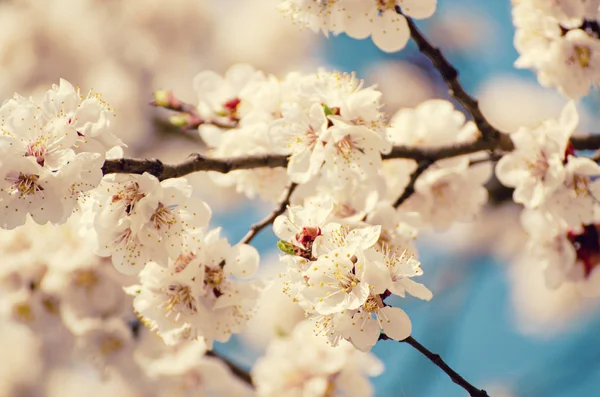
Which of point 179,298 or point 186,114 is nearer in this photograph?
point 179,298

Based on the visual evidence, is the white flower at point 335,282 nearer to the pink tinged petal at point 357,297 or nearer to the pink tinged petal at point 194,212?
the pink tinged petal at point 357,297

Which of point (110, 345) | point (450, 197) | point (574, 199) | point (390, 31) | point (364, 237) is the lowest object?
point (110, 345)

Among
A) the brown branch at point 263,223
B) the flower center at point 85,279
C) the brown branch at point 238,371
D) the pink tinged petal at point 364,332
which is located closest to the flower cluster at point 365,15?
the brown branch at point 263,223

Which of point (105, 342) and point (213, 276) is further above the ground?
point (213, 276)

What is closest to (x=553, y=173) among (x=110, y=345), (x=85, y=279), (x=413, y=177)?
(x=413, y=177)

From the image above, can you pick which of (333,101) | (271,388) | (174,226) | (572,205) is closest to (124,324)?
(271,388)

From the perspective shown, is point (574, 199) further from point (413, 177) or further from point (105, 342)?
point (105, 342)

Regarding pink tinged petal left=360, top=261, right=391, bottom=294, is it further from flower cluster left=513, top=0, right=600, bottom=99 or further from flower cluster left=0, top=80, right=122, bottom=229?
flower cluster left=513, top=0, right=600, bottom=99
